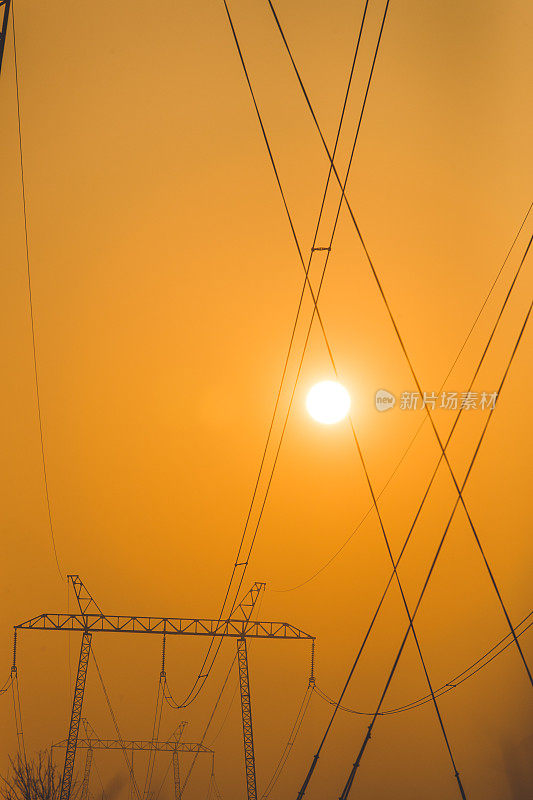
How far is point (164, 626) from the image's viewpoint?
4336 millimetres

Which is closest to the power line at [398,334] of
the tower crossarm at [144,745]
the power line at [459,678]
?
the power line at [459,678]

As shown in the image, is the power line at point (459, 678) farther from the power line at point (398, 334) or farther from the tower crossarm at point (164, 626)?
the tower crossarm at point (164, 626)

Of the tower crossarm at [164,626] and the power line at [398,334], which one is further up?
the power line at [398,334]

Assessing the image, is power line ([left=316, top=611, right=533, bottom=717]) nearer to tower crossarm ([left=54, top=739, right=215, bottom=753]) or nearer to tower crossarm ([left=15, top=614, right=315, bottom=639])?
tower crossarm ([left=15, top=614, right=315, bottom=639])

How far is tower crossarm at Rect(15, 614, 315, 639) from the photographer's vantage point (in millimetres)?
4305

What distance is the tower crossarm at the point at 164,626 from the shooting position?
430cm

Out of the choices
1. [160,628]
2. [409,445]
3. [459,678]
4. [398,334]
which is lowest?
[459,678]

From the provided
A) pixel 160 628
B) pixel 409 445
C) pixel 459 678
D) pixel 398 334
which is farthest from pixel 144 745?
pixel 398 334

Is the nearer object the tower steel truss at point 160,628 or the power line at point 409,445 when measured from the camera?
the power line at point 409,445

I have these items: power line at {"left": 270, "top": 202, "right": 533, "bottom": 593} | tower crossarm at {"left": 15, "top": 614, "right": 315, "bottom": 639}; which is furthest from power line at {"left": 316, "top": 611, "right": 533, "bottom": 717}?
power line at {"left": 270, "top": 202, "right": 533, "bottom": 593}

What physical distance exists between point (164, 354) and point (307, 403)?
0.87 meters

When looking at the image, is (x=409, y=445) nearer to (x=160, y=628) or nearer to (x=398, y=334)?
(x=398, y=334)

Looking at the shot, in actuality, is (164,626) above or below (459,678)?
→ above

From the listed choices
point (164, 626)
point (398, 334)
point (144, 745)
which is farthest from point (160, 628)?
point (398, 334)
